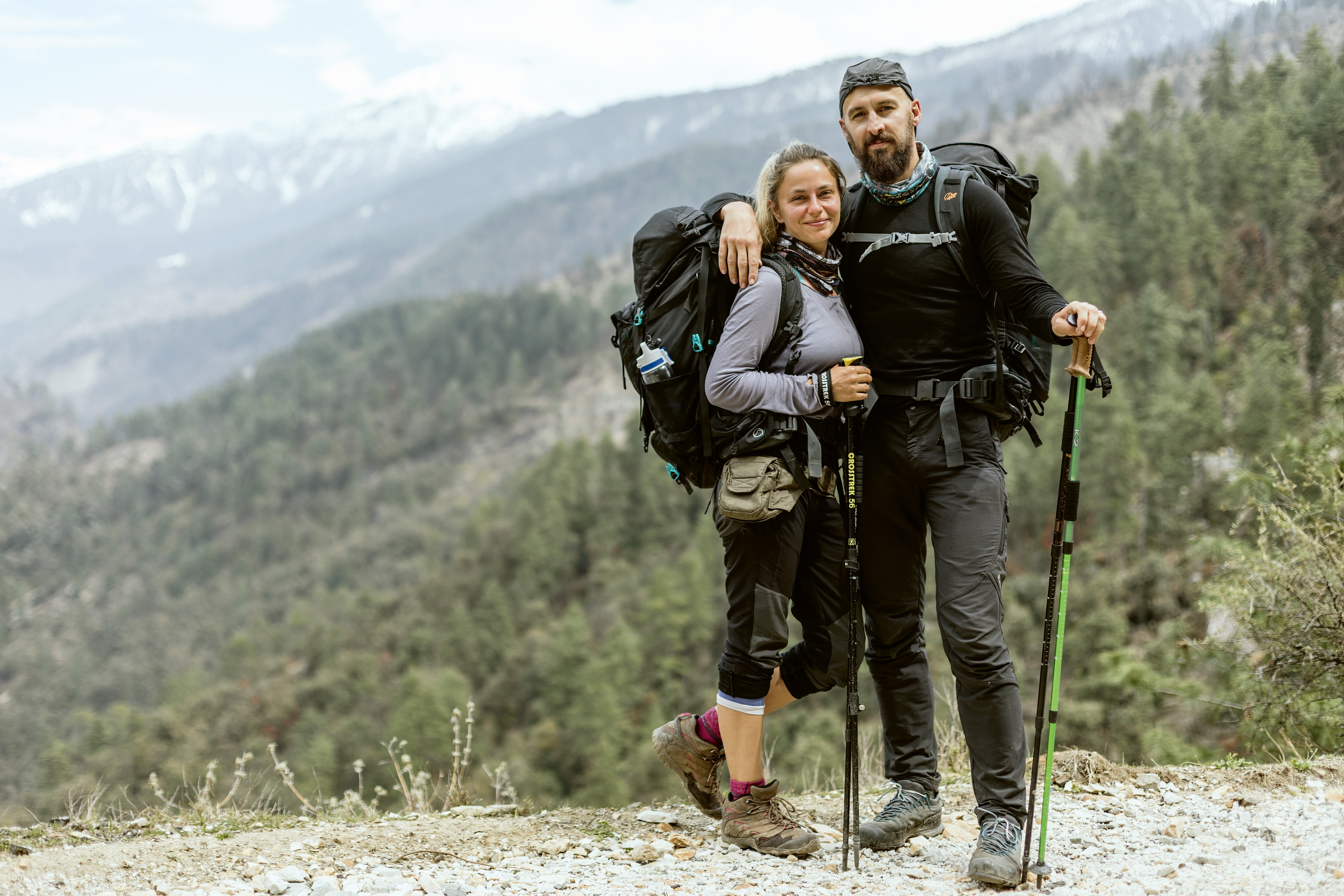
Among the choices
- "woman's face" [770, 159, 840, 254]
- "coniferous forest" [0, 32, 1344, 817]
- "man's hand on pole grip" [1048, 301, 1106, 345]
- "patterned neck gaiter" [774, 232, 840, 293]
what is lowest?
"coniferous forest" [0, 32, 1344, 817]

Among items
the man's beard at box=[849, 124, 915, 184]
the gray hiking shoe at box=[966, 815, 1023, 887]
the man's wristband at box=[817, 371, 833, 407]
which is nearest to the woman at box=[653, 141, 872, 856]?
the man's wristband at box=[817, 371, 833, 407]

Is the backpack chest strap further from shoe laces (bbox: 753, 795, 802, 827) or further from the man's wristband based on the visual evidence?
shoe laces (bbox: 753, 795, 802, 827)

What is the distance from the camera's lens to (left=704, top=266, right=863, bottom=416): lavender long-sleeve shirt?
348cm

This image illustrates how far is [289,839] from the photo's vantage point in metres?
3.92

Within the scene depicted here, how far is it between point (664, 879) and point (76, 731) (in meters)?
107

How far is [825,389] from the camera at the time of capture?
11.5 ft

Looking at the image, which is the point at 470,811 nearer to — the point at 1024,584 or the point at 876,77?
the point at 876,77

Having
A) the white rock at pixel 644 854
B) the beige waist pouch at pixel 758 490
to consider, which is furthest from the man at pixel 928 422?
the white rock at pixel 644 854

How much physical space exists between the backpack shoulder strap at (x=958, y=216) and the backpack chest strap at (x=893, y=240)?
0.08 feet

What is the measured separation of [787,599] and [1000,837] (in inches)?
45.4

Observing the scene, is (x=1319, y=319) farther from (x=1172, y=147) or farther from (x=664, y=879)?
(x=664, y=879)

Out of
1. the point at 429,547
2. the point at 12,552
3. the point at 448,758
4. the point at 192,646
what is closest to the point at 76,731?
the point at 192,646

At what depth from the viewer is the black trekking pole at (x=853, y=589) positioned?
3.66 m

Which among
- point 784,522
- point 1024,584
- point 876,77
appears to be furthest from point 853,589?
point 1024,584
